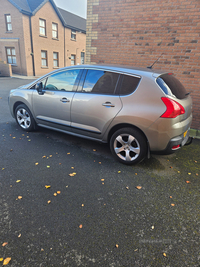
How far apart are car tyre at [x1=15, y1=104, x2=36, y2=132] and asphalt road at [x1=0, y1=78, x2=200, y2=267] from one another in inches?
40.3

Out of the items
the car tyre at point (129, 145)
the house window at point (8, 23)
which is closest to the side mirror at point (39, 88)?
the car tyre at point (129, 145)

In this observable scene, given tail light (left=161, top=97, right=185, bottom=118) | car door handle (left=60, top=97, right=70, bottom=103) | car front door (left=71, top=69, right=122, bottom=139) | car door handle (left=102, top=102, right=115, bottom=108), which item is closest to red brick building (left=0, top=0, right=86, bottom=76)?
car door handle (left=60, top=97, right=70, bottom=103)

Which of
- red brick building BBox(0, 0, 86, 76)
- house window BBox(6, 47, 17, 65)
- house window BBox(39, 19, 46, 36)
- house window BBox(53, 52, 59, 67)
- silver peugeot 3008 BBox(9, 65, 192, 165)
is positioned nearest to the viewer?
silver peugeot 3008 BBox(9, 65, 192, 165)

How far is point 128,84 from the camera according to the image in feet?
10.9

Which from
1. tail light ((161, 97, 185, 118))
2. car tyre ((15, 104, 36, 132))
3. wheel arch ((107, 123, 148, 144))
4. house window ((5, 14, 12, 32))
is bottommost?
car tyre ((15, 104, 36, 132))

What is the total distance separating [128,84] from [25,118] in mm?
3173

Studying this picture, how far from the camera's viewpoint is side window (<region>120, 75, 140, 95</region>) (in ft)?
10.7

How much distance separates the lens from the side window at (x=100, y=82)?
3.48 metres

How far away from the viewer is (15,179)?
2.97 metres

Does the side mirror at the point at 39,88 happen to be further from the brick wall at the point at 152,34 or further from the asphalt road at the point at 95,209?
the brick wall at the point at 152,34

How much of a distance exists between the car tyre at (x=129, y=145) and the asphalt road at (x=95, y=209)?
0.20m

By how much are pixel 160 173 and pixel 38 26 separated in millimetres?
26678

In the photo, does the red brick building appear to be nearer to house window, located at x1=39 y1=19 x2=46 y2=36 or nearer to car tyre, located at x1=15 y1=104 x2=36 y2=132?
house window, located at x1=39 y1=19 x2=46 y2=36

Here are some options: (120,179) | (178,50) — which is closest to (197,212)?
(120,179)
